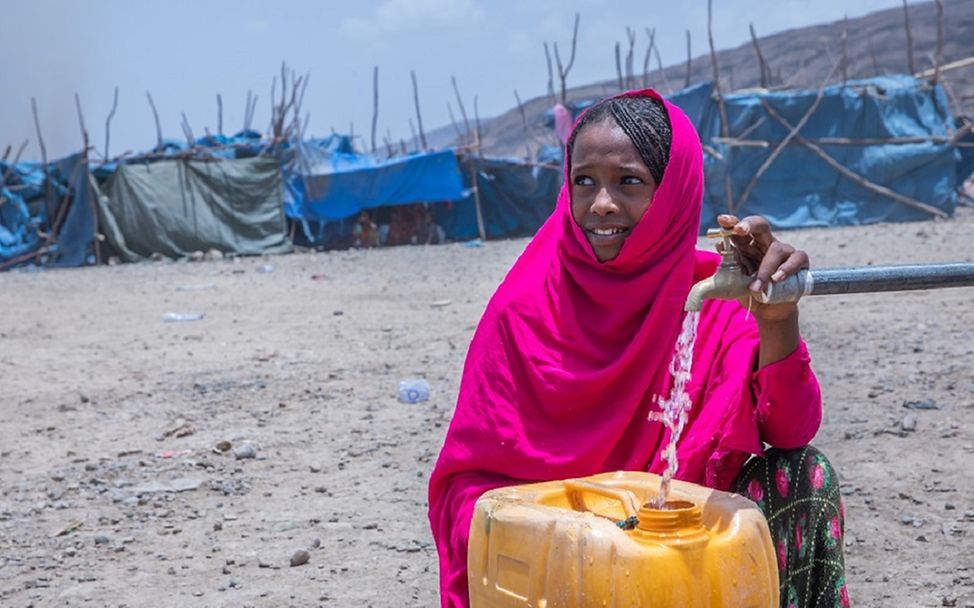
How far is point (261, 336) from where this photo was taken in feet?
26.4

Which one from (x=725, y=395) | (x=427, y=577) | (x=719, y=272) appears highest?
(x=719, y=272)

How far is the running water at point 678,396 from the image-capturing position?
1937mm

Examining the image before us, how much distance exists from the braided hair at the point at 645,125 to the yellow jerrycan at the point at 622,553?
0.65 meters

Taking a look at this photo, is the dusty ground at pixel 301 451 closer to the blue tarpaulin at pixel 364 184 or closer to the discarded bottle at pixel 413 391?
the discarded bottle at pixel 413 391

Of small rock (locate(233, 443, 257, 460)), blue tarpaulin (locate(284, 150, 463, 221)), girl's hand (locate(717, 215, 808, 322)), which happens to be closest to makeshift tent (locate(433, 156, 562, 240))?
blue tarpaulin (locate(284, 150, 463, 221))

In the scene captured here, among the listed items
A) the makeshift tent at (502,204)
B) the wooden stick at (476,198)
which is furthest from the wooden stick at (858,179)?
the wooden stick at (476,198)

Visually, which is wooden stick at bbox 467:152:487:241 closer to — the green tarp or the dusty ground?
the green tarp

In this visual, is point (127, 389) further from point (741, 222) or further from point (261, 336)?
point (741, 222)

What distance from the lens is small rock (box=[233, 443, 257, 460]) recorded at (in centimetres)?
457

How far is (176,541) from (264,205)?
15977mm

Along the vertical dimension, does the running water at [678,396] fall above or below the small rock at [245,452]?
above

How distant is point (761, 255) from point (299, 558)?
6.66 ft

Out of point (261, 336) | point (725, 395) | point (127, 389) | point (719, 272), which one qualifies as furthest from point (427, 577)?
point (261, 336)

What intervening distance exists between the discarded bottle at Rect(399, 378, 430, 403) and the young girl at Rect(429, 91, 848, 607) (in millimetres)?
3277
